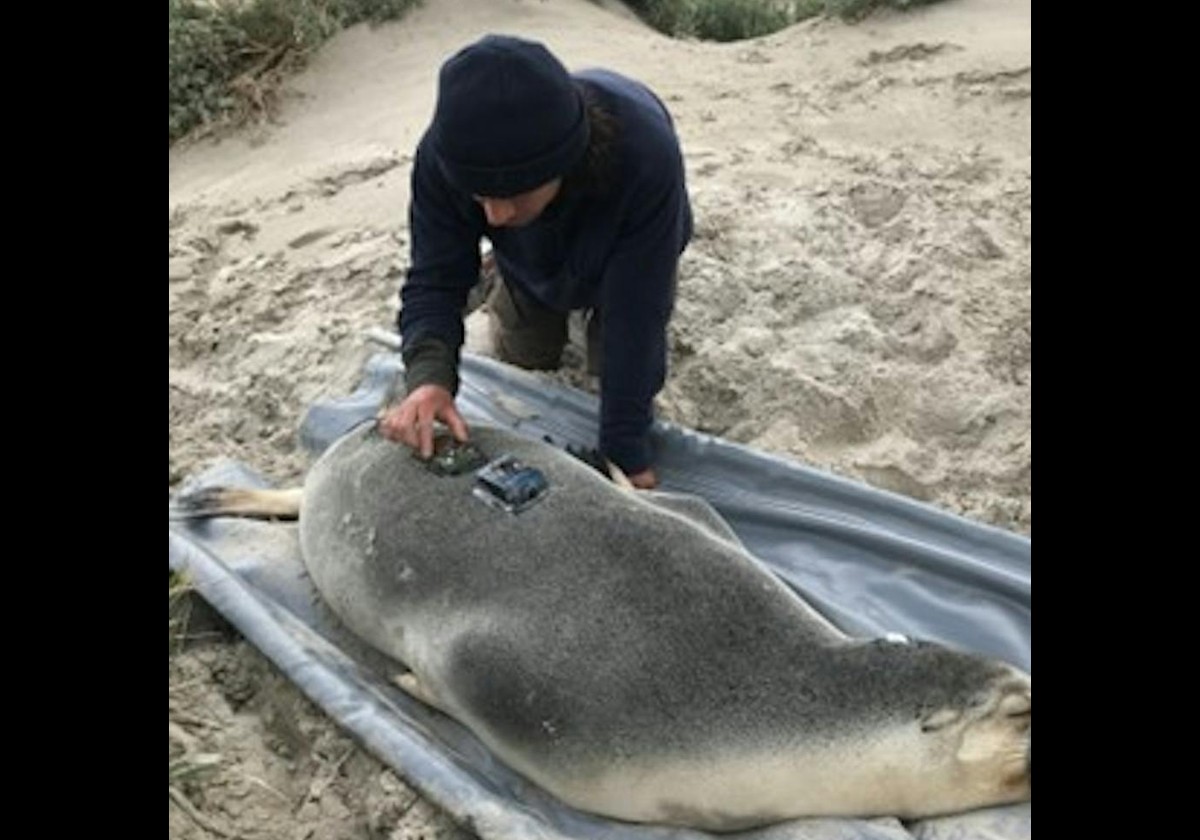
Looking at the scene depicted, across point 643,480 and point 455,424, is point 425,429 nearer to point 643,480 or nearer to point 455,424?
point 455,424

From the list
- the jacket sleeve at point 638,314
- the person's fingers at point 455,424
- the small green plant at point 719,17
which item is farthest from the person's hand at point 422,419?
the small green plant at point 719,17

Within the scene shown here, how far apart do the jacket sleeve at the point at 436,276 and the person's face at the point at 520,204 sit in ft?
1.01

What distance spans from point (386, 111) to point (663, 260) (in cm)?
329

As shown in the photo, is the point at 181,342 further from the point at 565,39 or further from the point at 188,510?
the point at 565,39

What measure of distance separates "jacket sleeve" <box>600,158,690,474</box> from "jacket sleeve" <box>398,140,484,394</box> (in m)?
0.37

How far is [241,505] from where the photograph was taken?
3758 millimetres

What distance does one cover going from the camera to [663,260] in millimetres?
3520

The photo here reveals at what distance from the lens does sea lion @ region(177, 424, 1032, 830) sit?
255 cm

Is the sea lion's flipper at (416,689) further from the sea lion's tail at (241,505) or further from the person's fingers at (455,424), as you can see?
the sea lion's tail at (241,505)

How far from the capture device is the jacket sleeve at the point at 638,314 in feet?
11.4

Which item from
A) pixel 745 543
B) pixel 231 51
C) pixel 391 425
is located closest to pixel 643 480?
pixel 745 543

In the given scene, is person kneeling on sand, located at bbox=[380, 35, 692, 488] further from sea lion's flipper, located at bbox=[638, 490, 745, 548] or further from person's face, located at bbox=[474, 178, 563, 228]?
sea lion's flipper, located at bbox=[638, 490, 745, 548]

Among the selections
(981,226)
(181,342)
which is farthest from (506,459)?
(981,226)

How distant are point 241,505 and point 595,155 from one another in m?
1.37
